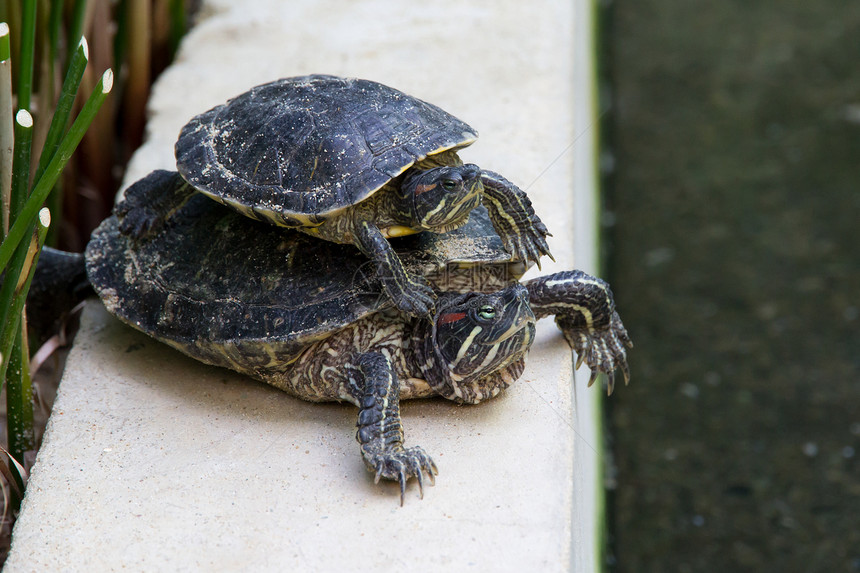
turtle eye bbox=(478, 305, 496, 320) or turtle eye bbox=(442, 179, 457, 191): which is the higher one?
turtle eye bbox=(442, 179, 457, 191)

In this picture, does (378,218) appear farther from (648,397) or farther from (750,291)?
(750,291)

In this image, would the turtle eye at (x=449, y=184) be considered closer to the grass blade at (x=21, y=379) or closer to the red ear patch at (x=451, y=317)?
the red ear patch at (x=451, y=317)

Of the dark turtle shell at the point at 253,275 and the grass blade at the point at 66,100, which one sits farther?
the dark turtle shell at the point at 253,275

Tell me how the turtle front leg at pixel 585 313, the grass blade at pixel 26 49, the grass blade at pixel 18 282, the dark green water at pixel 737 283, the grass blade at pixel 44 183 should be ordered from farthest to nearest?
1. the dark green water at pixel 737 283
2. the turtle front leg at pixel 585 313
3. the grass blade at pixel 26 49
4. the grass blade at pixel 18 282
5. the grass blade at pixel 44 183

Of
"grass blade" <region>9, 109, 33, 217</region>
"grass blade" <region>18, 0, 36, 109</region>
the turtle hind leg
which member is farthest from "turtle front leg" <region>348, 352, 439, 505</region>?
"grass blade" <region>18, 0, 36, 109</region>

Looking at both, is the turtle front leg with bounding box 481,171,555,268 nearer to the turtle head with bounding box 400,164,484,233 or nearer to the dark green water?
the turtle head with bounding box 400,164,484,233

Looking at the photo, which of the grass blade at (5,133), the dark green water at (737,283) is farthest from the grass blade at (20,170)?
the dark green water at (737,283)
